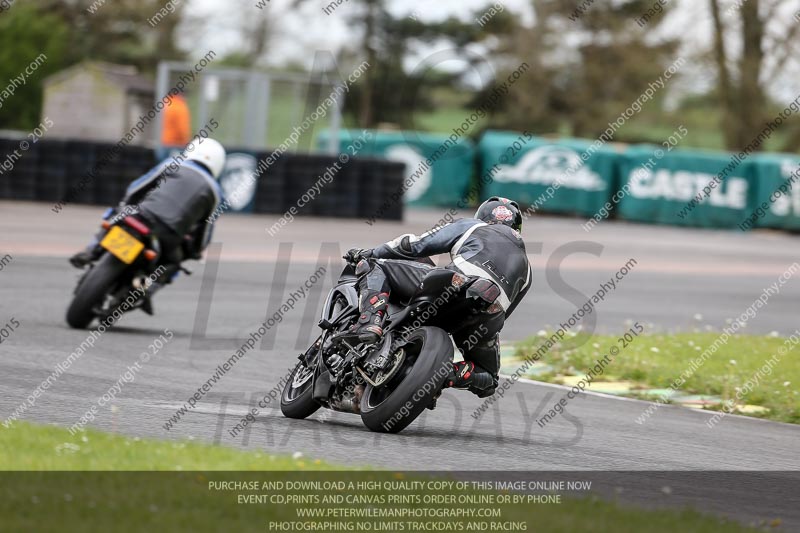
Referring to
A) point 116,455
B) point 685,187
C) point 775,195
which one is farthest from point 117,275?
point 775,195

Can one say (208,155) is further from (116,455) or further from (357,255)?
(116,455)

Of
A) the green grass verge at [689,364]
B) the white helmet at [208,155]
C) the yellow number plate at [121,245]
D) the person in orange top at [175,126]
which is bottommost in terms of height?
the person in orange top at [175,126]

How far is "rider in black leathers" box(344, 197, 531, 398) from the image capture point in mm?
7984

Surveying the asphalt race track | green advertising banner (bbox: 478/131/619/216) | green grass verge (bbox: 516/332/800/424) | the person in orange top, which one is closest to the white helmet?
the asphalt race track

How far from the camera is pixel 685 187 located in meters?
34.1

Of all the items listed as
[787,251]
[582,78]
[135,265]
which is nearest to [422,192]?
[787,251]

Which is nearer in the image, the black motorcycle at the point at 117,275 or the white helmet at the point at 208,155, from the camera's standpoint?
the black motorcycle at the point at 117,275

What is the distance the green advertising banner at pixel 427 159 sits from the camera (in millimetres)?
35438

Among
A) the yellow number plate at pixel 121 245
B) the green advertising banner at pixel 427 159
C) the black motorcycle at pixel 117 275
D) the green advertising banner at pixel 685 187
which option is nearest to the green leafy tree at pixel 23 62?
the green advertising banner at pixel 427 159

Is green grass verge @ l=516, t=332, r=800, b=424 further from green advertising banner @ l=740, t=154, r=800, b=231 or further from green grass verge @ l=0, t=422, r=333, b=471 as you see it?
green advertising banner @ l=740, t=154, r=800, b=231

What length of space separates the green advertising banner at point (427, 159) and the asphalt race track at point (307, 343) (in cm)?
1113
